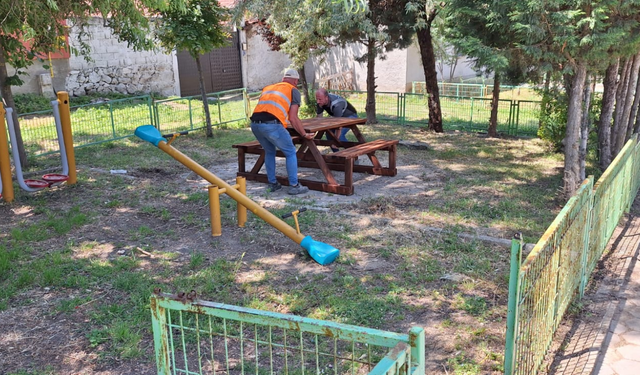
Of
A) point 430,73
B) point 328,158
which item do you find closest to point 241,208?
point 328,158

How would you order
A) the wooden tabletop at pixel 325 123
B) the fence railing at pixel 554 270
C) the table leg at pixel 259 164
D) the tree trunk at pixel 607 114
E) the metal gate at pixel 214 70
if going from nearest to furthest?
1. the fence railing at pixel 554 270
2. the tree trunk at pixel 607 114
3. the wooden tabletop at pixel 325 123
4. the table leg at pixel 259 164
5. the metal gate at pixel 214 70

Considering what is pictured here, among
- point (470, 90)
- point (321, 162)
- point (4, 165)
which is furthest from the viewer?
point (470, 90)

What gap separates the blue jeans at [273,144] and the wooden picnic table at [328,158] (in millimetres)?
357

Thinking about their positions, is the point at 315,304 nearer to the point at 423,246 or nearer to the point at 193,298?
the point at 423,246

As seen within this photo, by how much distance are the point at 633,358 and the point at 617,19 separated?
13.2ft

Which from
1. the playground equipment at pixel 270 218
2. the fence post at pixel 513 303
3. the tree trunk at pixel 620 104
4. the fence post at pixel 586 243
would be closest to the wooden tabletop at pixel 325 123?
the playground equipment at pixel 270 218

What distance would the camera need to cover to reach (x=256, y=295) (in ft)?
15.5

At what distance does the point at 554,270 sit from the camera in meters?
3.59

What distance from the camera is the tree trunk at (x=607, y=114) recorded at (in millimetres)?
7715

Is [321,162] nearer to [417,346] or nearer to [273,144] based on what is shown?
[273,144]

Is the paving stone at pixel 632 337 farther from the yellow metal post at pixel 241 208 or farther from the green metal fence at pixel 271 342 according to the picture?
the yellow metal post at pixel 241 208

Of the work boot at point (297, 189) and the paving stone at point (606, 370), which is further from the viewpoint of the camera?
the work boot at point (297, 189)

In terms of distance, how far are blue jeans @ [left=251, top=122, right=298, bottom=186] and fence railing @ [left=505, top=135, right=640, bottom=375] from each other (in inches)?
154

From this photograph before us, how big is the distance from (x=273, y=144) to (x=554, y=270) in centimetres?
478
